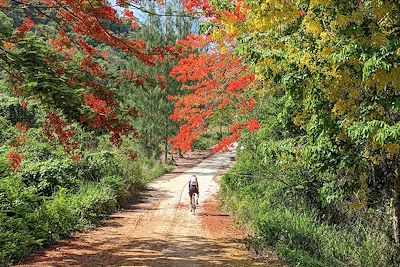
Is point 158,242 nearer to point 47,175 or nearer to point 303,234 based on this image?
point 303,234

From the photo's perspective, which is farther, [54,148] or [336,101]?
[54,148]

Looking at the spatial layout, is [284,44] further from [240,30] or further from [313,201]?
[313,201]

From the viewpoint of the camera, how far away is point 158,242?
11.9 meters

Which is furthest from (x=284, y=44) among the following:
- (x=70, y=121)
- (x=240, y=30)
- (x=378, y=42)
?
(x=70, y=121)

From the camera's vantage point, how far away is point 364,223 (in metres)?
11.1

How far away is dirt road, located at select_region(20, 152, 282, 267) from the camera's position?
9836mm

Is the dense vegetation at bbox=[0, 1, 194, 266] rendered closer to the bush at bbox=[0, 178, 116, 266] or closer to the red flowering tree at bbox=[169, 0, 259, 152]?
the bush at bbox=[0, 178, 116, 266]

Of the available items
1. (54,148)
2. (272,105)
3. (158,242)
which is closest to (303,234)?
(158,242)

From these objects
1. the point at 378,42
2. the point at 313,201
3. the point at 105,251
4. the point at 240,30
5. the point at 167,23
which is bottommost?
the point at 105,251

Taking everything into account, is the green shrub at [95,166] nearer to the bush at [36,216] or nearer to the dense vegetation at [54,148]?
the dense vegetation at [54,148]

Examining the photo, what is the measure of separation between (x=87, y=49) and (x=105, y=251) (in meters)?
4.80

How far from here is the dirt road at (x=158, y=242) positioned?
9.84 m

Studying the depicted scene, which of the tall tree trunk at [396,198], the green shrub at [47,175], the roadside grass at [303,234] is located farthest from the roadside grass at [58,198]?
the tall tree trunk at [396,198]

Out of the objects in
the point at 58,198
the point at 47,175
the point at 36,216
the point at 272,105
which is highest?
the point at 272,105
